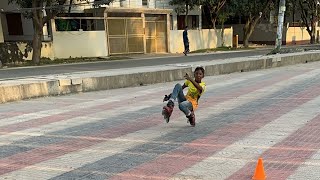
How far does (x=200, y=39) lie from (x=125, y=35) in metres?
7.72

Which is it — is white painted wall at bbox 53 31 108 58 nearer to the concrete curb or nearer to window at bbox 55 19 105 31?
window at bbox 55 19 105 31

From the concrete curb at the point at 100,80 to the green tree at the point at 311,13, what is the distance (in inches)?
953

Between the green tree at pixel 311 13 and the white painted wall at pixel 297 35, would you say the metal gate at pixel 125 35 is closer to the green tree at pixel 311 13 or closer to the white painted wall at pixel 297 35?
the green tree at pixel 311 13

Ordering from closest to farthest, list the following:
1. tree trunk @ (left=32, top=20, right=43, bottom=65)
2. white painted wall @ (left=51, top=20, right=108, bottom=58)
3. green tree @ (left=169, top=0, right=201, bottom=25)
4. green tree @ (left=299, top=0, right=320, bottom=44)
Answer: tree trunk @ (left=32, top=20, right=43, bottom=65) → white painted wall @ (left=51, top=20, right=108, bottom=58) → green tree @ (left=169, top=0, right=201, bottom=25) → green tree @ (left=299, top=0, right=320, bottom=44)

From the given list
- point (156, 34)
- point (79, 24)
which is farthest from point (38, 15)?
point (156, 34)

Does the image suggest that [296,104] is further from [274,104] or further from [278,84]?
[278,84]

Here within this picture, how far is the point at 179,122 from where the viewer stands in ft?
23.3

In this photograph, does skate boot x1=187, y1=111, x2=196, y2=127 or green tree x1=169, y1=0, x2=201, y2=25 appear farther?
green tree x1=169, y1=0, x2=201, y2=25

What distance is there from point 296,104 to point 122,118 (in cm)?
369

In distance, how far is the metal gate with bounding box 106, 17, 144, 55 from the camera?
79.9ft

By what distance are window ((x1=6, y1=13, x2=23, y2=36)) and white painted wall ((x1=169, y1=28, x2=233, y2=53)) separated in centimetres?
1013

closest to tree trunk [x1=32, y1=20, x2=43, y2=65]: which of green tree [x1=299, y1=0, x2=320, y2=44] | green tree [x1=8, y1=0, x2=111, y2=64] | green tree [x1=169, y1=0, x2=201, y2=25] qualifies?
green tree [x1=8, y1=0, x2=111, y2=64]

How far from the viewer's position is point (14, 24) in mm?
26031

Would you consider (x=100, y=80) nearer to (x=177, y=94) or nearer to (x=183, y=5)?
(x=177, y=94)
